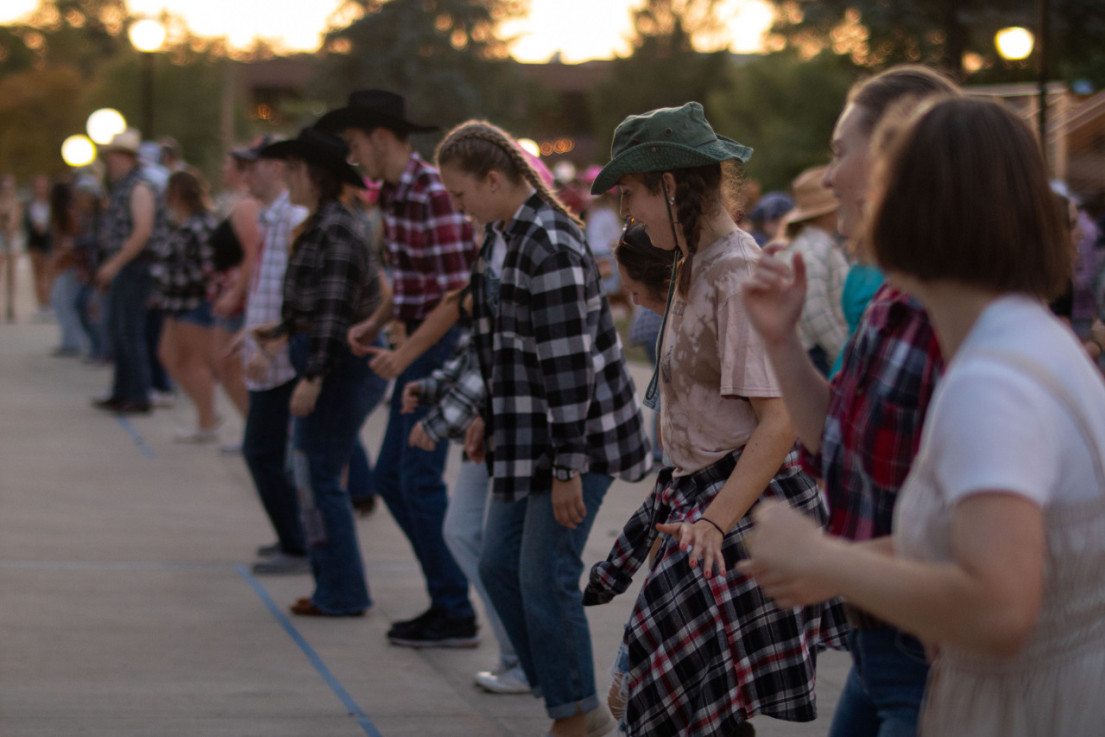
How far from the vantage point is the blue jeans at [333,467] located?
5199 mm

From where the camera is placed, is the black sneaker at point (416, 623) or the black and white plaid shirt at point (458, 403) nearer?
the black and white plaid shirt at point (458, 403)

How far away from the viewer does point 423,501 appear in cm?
491

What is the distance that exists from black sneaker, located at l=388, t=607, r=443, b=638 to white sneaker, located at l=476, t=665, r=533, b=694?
60cm

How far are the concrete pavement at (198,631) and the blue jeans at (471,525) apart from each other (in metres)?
0.20

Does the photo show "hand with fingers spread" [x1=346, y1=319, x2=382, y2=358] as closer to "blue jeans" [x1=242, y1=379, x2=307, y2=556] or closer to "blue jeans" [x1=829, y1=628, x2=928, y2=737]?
"blue jeans" [x1=242, y1=379, x2=307, y2=556]

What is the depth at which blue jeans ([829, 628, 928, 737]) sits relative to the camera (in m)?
2.05

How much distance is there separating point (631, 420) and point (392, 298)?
78.0 inches

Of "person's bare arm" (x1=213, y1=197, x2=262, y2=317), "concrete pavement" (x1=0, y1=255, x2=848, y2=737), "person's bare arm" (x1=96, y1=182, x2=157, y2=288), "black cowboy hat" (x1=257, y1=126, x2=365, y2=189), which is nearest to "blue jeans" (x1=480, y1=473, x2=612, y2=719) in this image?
"concrete pavement" (x1=0, y1=255, x2=848, y2=737)

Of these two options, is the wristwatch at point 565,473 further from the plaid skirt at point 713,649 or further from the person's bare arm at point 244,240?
the person's bare arm at point 244,240

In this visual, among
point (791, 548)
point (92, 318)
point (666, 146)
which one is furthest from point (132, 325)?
point (791, 548)

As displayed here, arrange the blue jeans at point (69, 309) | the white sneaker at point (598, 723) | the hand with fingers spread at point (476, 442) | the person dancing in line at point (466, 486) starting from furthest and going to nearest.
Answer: the blue jeans at point (69, 309)
the person dancing in line at point (466, 486)
the hand with fingers spread at point (476, 442)
the white sneaker at point (598, 723)

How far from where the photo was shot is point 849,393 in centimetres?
209

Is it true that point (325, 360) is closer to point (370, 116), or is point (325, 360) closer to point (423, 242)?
point (423, 242)

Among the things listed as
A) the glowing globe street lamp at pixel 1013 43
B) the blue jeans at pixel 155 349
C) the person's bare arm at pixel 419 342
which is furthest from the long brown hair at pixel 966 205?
the glowing globe street lamp at pixel 1013 43
